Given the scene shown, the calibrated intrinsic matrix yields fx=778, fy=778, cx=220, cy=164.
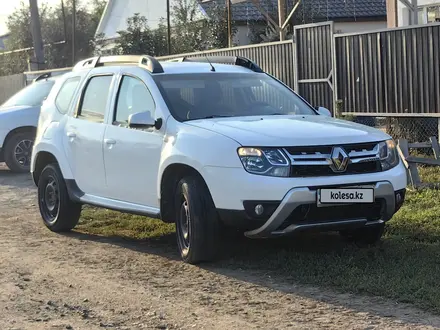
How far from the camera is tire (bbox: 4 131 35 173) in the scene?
14281mm

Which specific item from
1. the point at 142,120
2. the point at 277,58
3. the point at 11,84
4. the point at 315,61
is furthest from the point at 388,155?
the point at 11,84

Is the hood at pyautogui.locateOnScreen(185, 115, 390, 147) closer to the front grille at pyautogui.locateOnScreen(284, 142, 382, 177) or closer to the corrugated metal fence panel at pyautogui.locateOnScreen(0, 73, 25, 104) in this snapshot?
the front grille at pyautogui.locateOnScreen(284, 142, 382, 177)

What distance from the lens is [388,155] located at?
641 centimetres

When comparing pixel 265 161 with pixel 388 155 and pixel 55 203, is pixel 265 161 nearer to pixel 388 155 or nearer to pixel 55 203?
pixel 388 155

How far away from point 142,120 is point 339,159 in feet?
5.97

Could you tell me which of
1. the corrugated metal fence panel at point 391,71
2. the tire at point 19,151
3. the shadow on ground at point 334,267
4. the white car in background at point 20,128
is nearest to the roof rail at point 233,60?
the shadow on ground at point 334,267

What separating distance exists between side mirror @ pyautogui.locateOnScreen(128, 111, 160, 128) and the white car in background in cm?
783

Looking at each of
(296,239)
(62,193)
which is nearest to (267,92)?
(296,239)

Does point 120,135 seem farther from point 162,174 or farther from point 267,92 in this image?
point 267,92

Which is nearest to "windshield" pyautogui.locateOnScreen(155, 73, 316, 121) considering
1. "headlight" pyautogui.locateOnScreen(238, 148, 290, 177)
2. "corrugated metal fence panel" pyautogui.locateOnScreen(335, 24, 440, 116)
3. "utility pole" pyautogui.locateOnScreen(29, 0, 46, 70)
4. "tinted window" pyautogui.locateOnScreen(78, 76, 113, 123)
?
"tinted window" pyautogui.locateOnScreen(78, 76, 113, 123)

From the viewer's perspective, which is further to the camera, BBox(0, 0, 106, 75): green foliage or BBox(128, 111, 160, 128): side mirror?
BBox(0, 0, 106, 75): green foliage

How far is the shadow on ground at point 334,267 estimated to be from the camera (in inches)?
213

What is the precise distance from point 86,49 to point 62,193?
2952 cm

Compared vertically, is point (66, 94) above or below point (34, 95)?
below
